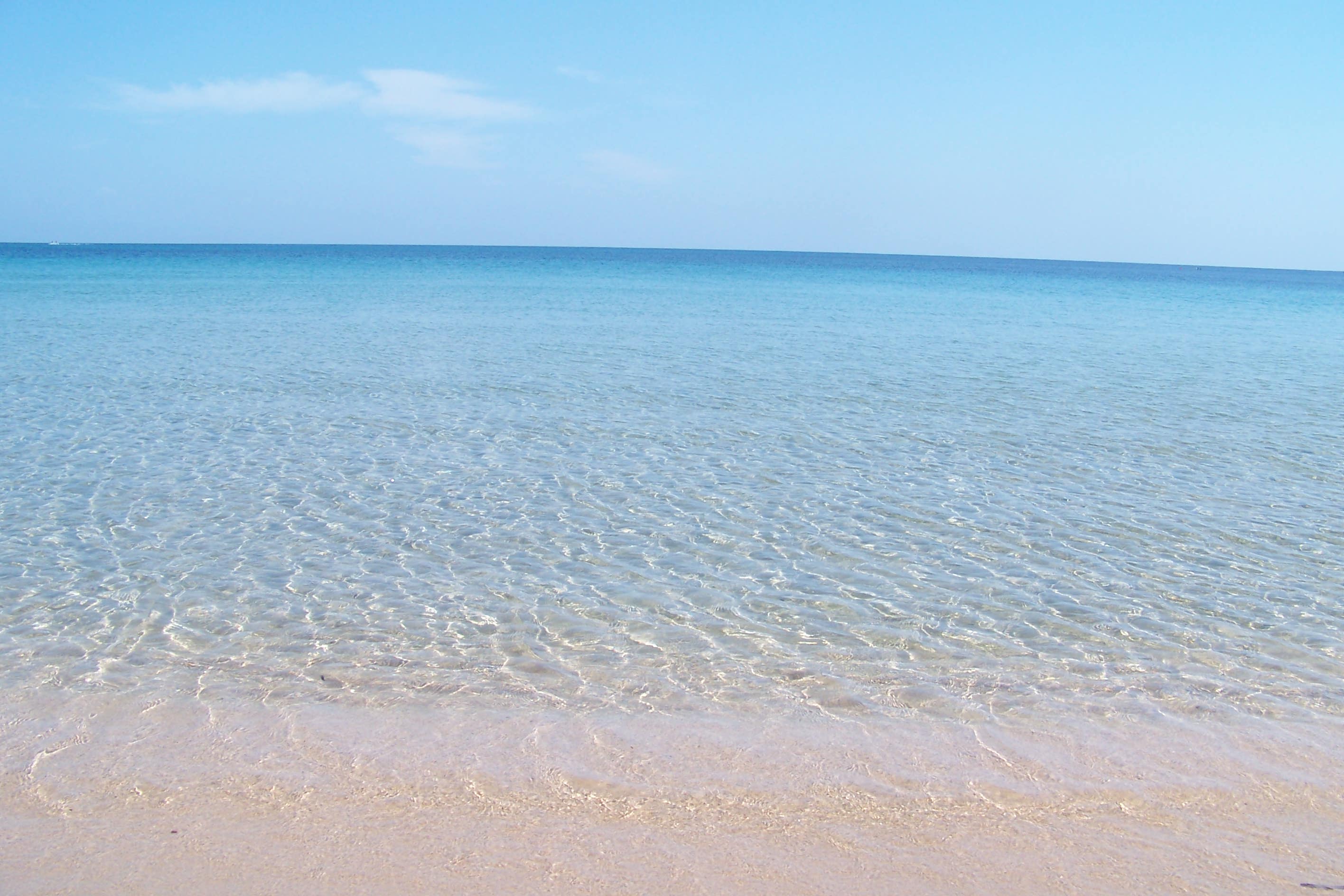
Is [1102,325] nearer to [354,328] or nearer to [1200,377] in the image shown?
[1200,377]

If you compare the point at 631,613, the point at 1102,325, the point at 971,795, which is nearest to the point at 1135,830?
the point at 971,795

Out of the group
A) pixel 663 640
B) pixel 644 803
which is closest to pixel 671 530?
pixel 663 640

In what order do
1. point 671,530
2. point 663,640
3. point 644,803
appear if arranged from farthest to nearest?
point 671,530
point 663,640
point 644,803

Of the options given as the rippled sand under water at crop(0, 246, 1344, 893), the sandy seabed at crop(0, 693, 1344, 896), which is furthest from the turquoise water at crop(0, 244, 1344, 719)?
the sandy seabed at crop(0, 693, 1344, 896)

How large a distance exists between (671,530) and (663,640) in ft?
6.88

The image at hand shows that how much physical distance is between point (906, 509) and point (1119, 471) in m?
2.88

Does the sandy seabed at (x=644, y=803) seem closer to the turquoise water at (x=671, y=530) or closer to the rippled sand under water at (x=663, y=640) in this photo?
the rippled sand under water at (x=663, y=640)

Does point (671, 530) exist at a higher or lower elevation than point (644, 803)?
higher

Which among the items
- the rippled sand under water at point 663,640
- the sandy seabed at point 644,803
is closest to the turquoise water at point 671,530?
the rippled sand under water at point 663,640

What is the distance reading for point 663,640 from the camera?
5957mm

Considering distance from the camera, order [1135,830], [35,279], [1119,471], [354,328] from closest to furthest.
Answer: [1135,830] → [1119,471] → [354,328] → [35,279]

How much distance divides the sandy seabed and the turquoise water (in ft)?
1.02

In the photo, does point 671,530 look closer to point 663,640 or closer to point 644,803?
point 663,640

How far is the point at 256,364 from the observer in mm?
16609
